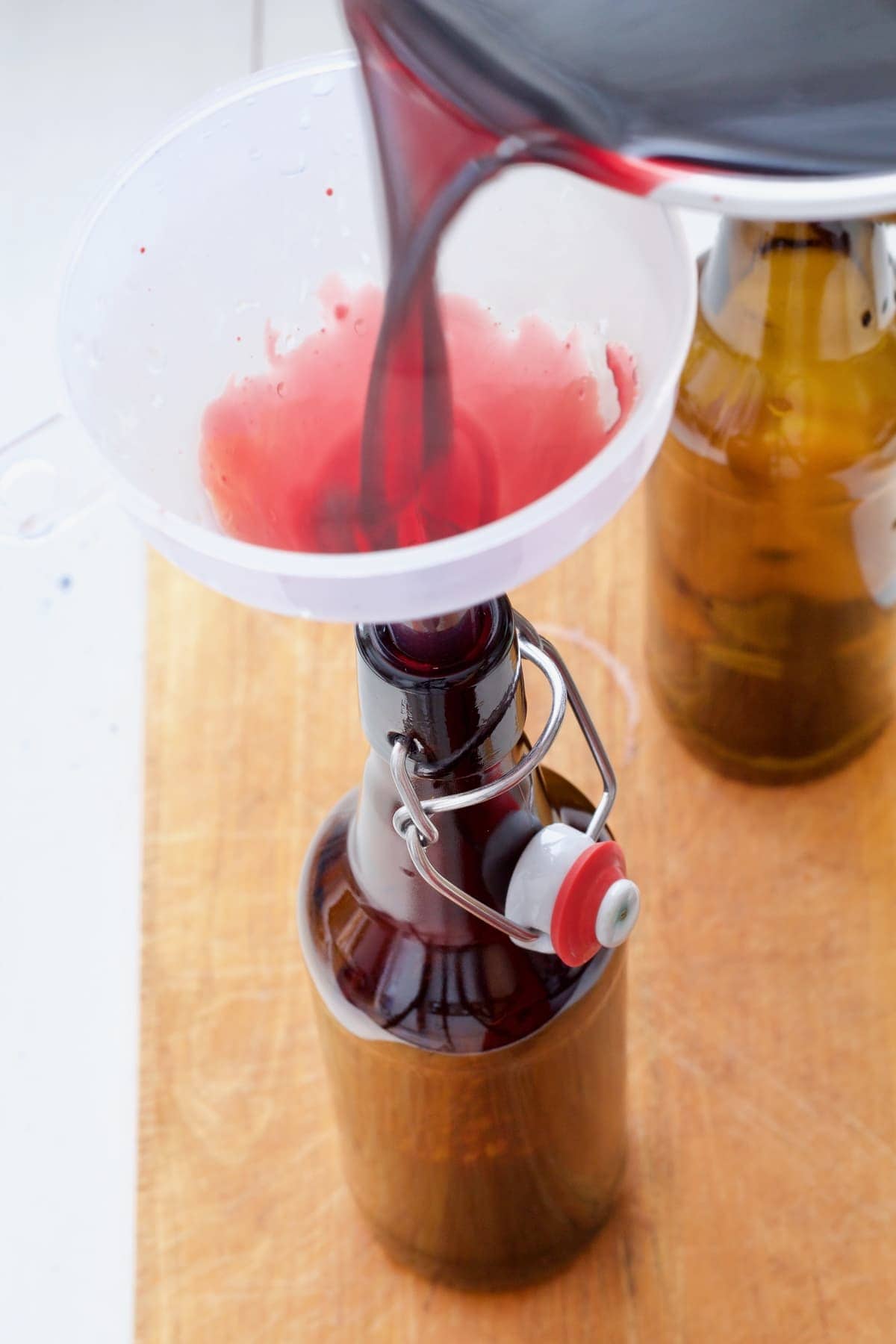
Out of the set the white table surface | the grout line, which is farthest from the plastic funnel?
the grout line

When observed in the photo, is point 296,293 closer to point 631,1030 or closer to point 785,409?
point 785,409

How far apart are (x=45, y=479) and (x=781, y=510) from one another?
1.00 feet

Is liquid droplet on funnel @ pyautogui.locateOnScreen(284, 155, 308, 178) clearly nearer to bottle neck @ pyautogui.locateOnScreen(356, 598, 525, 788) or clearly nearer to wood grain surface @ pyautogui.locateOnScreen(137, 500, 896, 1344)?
bottle neck @ pyautogui.locateOnScreen(356, 598, 525, 788)

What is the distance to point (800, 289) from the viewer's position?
0.57 meters

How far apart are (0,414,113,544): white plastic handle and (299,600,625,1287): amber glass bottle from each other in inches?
8.5

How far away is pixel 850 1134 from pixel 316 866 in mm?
239

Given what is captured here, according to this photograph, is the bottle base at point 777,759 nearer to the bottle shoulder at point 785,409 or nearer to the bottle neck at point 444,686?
the bottle shoulder at point 785,409

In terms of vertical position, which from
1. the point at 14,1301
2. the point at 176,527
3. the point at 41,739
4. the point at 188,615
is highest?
the point at 176,527

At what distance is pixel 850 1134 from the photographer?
0.61 m

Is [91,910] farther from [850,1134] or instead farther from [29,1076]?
[850,1134]

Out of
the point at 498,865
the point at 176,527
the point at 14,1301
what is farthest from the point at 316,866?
the point at 14,1301

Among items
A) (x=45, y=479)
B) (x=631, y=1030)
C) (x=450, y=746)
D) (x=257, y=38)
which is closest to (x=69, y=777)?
(x=45, y=479)

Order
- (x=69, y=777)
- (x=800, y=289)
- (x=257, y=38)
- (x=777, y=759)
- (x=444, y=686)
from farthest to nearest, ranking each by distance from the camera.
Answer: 1. (x=257, y=38)
2. (x=69, y=777)
3. (x=777, y=759)
4. (x=800, y=289)
5. (x=444, y=686)

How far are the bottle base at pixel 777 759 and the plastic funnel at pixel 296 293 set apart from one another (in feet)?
0.88
